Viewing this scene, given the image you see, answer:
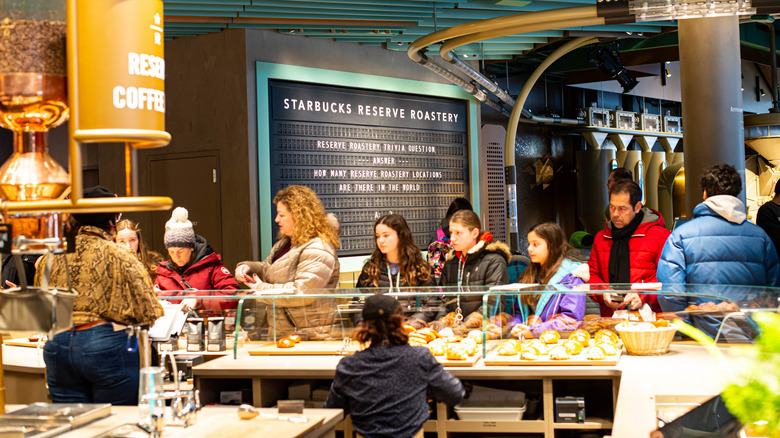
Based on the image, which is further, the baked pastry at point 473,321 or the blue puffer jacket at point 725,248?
the baked pastry at point 473,321

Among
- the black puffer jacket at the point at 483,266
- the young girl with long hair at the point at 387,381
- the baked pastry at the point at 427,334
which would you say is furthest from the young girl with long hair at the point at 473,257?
the young girl with long hair at the point at 387,381

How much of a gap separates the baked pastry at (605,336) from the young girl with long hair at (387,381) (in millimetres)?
1125

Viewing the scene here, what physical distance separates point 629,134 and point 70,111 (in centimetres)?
1305

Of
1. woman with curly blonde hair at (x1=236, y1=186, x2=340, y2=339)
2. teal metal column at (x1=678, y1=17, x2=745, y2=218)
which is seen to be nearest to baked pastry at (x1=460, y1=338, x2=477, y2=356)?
woman with curly blonde hair at (x1=236, y1=186, x2=340, y2=339)

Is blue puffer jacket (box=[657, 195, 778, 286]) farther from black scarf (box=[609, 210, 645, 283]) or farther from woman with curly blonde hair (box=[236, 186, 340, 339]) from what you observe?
woman with curly blonde hair (box=[236, 186, 340, 339])

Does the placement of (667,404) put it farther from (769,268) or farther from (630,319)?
(769,268)

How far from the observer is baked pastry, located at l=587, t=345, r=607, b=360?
3.85 m

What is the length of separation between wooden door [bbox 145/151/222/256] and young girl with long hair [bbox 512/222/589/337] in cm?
358

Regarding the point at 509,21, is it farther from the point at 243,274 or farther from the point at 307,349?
the point at 307,349

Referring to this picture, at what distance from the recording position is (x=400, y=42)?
8250 mm

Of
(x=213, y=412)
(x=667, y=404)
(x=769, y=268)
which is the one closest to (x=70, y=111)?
(x=213, y=412)

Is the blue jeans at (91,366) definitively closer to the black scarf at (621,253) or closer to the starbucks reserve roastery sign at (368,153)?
the black scarf at (621,253)

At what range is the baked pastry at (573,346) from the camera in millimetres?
3984

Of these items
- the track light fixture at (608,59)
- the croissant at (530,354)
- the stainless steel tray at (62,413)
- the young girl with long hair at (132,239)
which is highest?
the track light fixture at (608,59)
